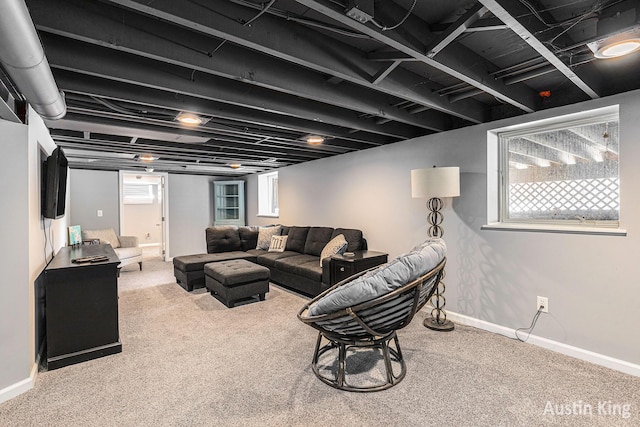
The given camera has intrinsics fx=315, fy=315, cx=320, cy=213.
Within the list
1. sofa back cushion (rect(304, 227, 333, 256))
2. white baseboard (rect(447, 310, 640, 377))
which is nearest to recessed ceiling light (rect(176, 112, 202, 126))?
sofa back cushion (rect(304, 227, 333, 256))

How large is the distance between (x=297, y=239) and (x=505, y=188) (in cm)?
327

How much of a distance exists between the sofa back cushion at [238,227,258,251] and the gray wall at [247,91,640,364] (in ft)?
6.07

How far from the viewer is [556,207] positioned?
289cm

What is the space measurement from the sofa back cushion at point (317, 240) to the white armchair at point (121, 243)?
336cm

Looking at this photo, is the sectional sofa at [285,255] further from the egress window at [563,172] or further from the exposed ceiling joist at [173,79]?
the egress window at [563,172]

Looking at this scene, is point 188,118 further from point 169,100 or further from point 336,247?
point 336,247

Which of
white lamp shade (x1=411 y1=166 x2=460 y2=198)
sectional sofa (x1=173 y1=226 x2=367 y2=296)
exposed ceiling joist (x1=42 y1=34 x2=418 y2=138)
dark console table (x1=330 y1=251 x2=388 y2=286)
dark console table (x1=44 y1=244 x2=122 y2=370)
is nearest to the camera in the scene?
exposed ceiling joist (x1=42 y1=34 x2=418 y2=138)

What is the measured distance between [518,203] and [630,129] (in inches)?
40.7

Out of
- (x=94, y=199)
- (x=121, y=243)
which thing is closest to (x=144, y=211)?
(x=94, y=199)

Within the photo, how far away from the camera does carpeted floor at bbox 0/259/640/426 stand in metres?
1.88

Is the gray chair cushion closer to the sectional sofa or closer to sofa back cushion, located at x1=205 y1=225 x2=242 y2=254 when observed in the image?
the sectional sofa

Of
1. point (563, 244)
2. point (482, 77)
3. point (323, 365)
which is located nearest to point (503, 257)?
point (563, 244)

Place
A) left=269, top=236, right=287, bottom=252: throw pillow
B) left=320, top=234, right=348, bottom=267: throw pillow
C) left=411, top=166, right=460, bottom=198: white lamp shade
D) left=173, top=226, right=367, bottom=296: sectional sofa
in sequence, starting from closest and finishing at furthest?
left=411, top=166, right=460, bottom=198: white lamp shade < left=320, top=234, right=348, bottom=267: throw pillow < left=173, top=226, right=367, bottom=296: sectional sofa < left=269, top=236, right=287, bottom=252: throw pillow

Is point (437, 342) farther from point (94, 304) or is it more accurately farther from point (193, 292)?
point (193, 292)
